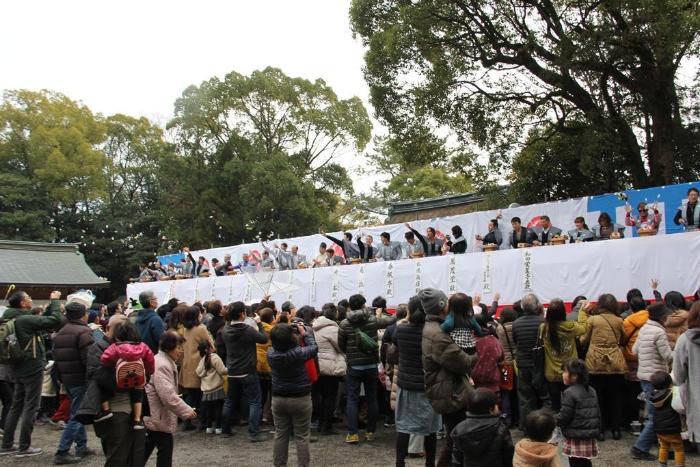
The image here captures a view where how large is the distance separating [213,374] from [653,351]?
5249 millimetres

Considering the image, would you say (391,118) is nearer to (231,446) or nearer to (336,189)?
(231,446)

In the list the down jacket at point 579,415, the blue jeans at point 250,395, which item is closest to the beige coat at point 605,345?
the down jacket at point 579,415

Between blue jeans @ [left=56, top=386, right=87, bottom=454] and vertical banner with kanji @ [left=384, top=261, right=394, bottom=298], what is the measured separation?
22.7 feet

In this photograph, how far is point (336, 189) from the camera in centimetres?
3095

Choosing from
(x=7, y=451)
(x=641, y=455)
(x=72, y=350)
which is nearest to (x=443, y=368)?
(x=641, y=455)

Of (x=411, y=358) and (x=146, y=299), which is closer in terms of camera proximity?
(x=411, y=358)

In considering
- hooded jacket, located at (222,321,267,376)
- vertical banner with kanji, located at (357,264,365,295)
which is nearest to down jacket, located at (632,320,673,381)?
hooded jacket, located at (222,321,267,376)

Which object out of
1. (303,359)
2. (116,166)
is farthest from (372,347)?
(116,166)

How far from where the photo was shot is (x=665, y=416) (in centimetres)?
518

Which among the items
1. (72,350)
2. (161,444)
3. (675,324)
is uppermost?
(675,324)

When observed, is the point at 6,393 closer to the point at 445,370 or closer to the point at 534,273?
the point at 445,370

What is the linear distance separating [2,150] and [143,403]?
32820mm

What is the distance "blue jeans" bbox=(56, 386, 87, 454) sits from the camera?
645cm

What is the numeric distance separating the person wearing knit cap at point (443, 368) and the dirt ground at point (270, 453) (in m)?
1.49
